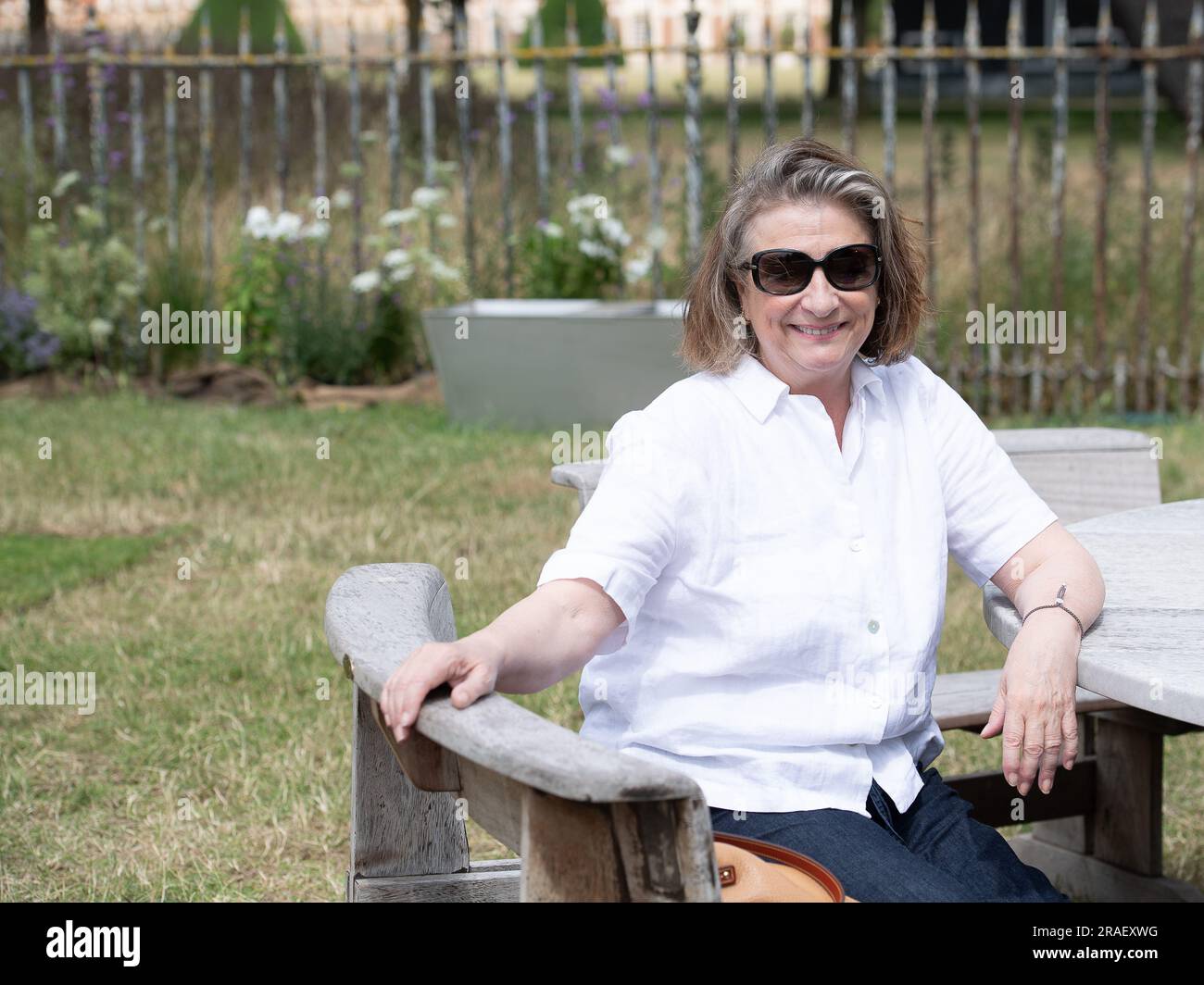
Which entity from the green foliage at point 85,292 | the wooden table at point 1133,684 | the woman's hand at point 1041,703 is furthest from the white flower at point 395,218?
the woman's hand at point 1041,703

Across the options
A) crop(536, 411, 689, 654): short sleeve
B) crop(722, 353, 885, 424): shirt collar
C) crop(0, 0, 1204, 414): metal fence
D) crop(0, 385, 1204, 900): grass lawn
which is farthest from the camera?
crop(0, 0, 1204, 414): metal fence

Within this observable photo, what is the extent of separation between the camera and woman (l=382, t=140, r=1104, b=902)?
5.78 feet

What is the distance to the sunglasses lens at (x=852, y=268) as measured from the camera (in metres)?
1.99

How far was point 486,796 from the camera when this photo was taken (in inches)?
53.9

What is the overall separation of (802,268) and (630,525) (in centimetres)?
48

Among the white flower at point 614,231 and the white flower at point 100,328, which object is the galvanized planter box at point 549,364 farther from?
the white flower at point 100,328

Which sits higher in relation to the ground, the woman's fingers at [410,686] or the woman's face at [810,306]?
the woman's face at [810,306]

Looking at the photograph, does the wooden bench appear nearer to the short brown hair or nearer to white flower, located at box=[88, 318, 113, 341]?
the short brown hair

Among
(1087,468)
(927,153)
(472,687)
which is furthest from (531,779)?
(927,153)

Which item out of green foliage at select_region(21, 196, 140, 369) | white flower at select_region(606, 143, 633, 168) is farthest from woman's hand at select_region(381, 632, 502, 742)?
green foliage at select_region(21, 196, 140, 369)

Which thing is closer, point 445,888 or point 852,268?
point 445,888

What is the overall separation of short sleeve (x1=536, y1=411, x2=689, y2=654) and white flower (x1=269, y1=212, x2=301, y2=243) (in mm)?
6237

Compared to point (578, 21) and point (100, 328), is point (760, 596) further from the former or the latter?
point (578, 21)

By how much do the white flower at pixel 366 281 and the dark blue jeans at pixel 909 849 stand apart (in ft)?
20.0
